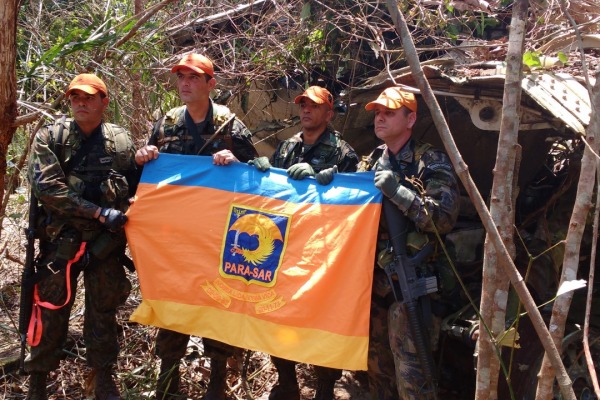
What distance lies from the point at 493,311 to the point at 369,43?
10.5 ft

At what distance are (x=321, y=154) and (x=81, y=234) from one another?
176cm

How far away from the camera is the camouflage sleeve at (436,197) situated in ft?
13.1

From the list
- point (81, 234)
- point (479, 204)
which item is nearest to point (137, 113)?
point (81, 234)

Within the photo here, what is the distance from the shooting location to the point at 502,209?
2688 mm

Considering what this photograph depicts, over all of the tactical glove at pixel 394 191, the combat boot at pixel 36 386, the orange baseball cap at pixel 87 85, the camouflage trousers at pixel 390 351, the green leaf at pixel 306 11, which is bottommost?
the combat boot at pixel 36 386

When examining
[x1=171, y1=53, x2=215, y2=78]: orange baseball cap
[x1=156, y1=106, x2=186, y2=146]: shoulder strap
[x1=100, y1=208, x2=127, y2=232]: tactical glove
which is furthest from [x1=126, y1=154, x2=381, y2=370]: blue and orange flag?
[x1=171, y1=53, x2=215, y2=78]: orange baseball cap

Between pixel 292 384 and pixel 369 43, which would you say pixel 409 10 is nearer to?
pixel 369 43

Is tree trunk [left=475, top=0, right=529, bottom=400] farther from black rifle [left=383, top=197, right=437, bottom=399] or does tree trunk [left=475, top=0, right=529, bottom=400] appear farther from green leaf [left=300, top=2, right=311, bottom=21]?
green leaf [left=300, top=2, right=311, bottom=21]

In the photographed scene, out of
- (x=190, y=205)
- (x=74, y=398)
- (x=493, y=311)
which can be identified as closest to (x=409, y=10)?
(x=190, y=205)

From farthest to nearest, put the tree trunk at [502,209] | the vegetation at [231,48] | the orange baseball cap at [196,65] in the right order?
the vegetation at [231,48]
the orange baseball cap at [196,65]
the tree trunk at [502,209]

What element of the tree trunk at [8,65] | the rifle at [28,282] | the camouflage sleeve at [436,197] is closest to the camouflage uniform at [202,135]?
the rifle at [28,282]

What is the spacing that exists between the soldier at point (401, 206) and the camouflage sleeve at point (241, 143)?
907 millimetres

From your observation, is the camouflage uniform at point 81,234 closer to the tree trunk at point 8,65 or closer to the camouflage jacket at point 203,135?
the camouflage jacket at point 203,135

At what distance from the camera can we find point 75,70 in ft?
18.5
